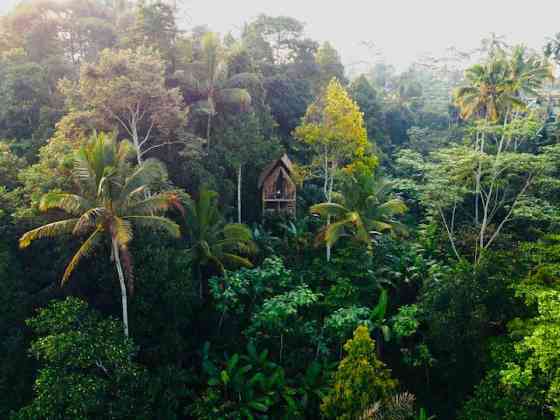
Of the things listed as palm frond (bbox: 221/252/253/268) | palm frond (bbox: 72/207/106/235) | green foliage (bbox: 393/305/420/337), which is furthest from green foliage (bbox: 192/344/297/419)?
palm frond (bbox: 72/207/106/235)

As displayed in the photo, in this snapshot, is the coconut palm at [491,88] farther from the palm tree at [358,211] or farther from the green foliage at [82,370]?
the green foliage at [82,370]

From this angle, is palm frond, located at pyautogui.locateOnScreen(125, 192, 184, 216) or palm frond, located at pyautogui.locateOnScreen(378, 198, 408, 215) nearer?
palm frond, located at pyautogui.locateOnScreen(125, 192, 184, 216)

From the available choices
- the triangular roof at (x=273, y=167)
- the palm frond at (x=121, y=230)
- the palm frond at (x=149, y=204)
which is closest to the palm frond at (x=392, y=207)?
the triangular roof at (x=273, y=167)

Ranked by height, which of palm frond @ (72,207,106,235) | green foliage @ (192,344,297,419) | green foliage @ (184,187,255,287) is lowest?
green foliage @ (192,344,297,419)

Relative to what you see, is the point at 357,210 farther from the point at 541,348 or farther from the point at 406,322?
the point at 541,348

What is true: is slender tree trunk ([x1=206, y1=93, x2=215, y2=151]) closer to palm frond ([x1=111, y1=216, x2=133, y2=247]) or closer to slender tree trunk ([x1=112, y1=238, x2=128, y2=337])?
slender tree trunk ([x1=112, y1=238, x2=128, y2=337])

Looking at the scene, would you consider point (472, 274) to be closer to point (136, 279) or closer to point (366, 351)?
point (366, 351)
